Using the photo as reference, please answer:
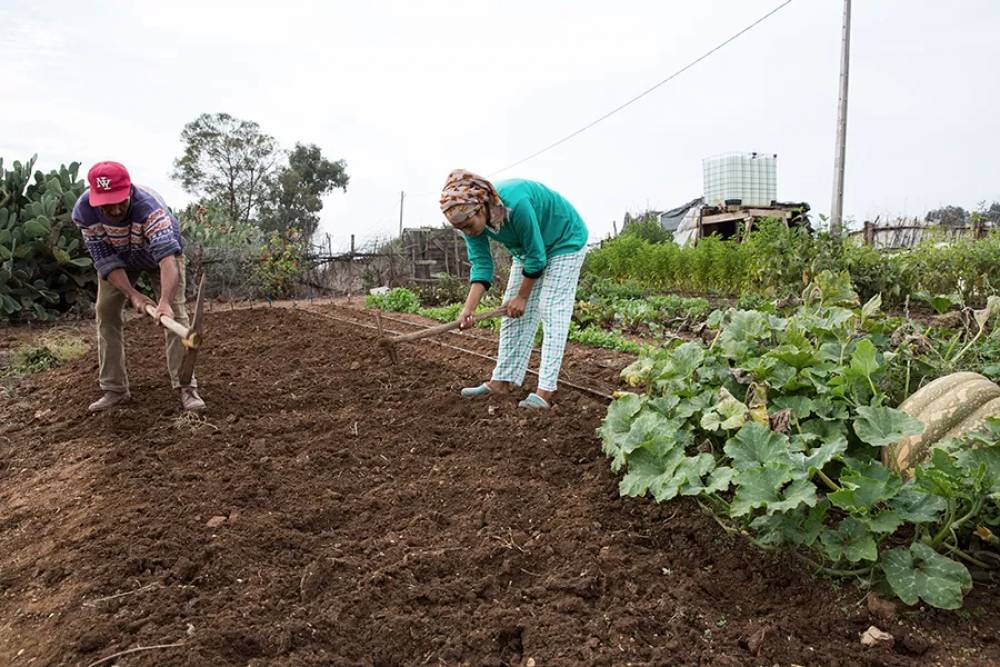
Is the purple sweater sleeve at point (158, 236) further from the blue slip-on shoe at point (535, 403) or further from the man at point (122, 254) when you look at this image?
the blue slip-on shoe at point (535, 403)

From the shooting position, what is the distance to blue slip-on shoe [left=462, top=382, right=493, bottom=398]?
13.9 ft

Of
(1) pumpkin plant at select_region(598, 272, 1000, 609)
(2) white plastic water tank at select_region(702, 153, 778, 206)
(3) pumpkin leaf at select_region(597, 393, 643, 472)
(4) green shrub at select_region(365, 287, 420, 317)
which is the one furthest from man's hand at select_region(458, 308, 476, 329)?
(2) white plastic water tank at select_region(702, 153, 778, 206)

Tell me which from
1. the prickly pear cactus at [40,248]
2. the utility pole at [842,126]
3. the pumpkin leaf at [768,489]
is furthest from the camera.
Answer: the utility pole at [842,126]

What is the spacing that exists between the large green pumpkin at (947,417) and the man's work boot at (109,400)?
432 centimetres

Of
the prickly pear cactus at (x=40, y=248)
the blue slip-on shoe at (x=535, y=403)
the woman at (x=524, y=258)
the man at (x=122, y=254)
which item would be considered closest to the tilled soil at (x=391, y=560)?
the blue slip-on shoe at (x=535, y=403)

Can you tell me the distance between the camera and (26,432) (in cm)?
421

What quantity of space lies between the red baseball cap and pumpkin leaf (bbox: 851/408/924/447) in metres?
3.69

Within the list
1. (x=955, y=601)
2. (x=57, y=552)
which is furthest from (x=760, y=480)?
(x=57, y=552)

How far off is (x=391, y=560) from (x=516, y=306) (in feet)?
6.05

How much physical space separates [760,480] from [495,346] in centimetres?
442

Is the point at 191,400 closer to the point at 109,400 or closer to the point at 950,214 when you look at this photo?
the point at 109,400

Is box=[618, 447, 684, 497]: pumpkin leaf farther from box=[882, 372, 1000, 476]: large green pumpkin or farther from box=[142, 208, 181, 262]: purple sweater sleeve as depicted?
box=[142, 208, 181, 262]: purple sweater sleeve

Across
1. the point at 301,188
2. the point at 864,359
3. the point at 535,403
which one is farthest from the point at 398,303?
the point at 301,188

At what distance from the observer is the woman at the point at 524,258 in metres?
Result: 3.55
